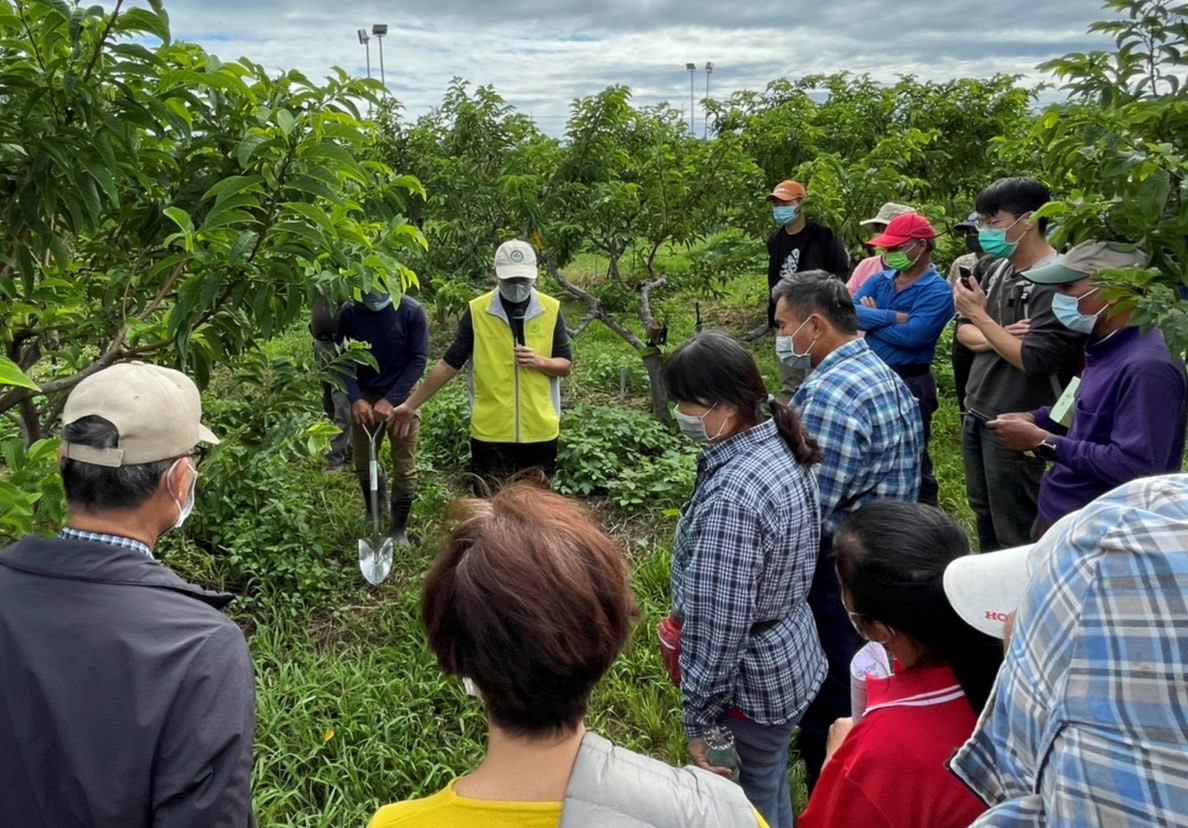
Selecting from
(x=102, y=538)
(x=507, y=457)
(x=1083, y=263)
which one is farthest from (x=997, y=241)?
(x=102, y=538)

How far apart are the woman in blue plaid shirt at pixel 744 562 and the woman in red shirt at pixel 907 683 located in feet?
1.07

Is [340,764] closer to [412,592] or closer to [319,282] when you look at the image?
[412,592]

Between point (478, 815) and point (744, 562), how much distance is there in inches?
43.0

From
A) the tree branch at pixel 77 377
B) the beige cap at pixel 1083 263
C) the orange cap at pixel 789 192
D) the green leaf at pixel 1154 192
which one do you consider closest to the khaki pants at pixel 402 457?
the tree branch at pixel 77 377

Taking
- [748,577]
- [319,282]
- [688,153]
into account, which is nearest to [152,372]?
[319,282]

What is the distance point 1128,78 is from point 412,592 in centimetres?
343

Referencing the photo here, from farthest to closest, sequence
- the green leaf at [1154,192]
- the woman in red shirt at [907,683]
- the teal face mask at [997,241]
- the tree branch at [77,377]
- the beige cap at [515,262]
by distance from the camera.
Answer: the beige cap at [515,262]
the teal face mask at [997,241]
the tree branch at [77,377]
the green leaf at [1154,192]
the woman in red shirt at [907,683]

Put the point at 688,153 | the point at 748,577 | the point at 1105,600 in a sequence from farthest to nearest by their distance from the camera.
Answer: the point at 688,153 < the point at 748,577 < the point at 1105,600

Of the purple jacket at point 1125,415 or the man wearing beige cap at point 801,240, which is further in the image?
the man wearing beige cap at point 801,240

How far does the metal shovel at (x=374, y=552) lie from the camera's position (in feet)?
13.7

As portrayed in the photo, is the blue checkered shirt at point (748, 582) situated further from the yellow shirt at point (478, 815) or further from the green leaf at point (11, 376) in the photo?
the green leaf at point (11, 376)

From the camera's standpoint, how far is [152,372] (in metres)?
1.61

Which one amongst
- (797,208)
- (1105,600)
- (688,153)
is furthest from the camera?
(688,153)

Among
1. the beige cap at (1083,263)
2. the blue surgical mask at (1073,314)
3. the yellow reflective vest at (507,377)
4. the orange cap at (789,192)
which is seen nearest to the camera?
the beige cap at (1083,263)
